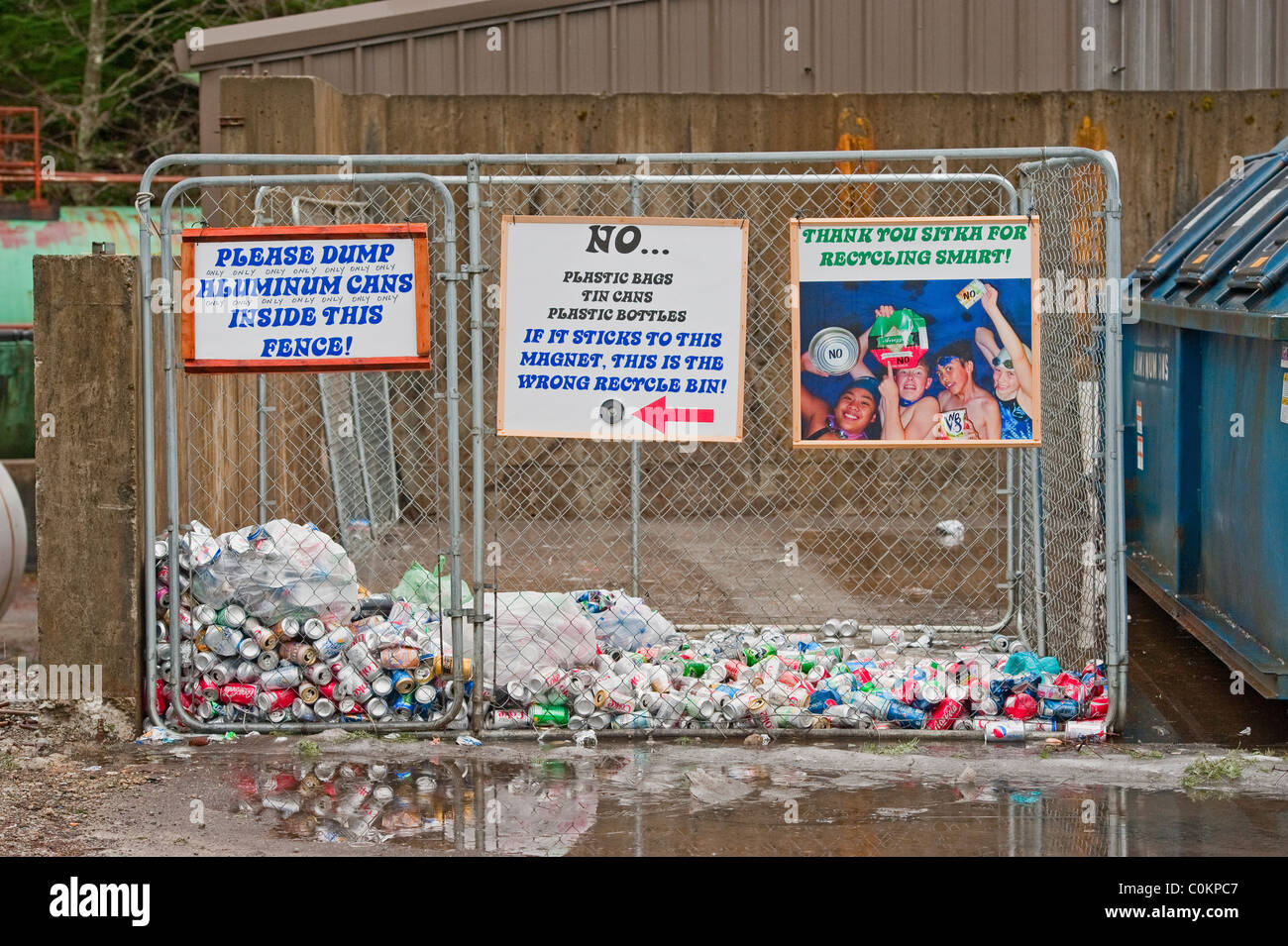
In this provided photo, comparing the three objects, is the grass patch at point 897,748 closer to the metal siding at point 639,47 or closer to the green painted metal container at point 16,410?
the green painted metal container at point 16,410

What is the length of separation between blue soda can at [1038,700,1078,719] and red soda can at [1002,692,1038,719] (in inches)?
1.5

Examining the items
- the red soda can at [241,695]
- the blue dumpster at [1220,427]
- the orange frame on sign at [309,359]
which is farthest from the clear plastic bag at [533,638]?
the blue dumpster at [1220,427]

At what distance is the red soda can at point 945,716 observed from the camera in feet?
20.9

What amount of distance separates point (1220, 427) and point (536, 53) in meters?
6.70

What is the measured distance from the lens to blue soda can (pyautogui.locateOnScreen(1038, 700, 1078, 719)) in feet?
21.0

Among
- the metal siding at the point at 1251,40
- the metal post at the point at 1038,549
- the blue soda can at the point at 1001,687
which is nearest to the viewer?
the blue soda can at the point at 1001,687

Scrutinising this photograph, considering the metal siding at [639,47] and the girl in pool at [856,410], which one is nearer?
the girl in pool at [856,410]

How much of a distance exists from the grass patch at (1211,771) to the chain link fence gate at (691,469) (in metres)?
0.47

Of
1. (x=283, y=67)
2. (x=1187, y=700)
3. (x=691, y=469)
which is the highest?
(x=283, y=67)

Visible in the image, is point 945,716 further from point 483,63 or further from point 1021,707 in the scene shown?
point 483,63

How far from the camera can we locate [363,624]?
267 inches

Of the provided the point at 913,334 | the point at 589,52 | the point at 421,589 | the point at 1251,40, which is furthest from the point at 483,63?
the point at 913,334

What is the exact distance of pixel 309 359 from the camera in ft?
20.2

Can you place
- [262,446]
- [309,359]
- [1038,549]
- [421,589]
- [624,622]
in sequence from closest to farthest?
[309,359] → [1038,549] → [624,622] → [421,589] → [262,446]
